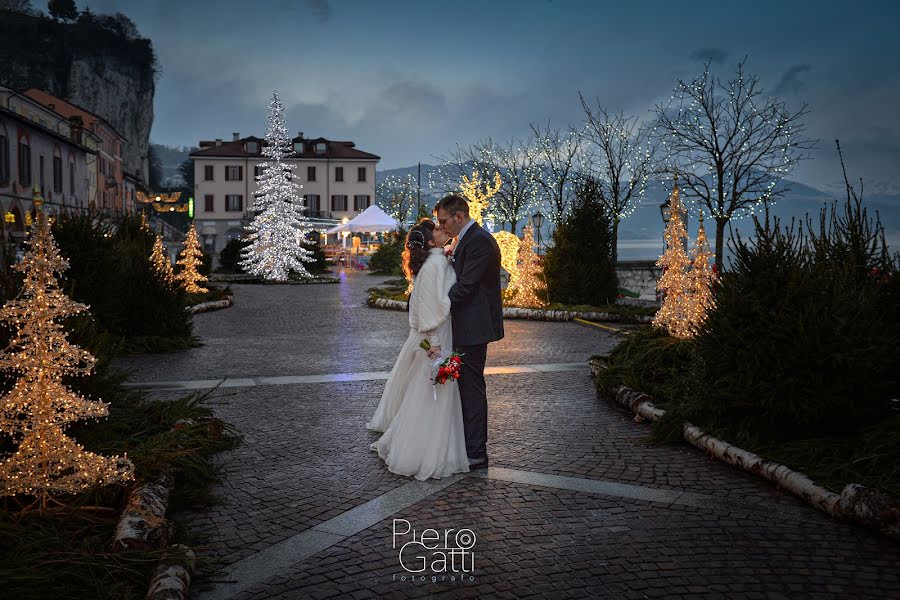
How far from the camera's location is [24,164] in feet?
120

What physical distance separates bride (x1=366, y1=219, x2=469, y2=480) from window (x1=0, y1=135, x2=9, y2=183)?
33.5 metres

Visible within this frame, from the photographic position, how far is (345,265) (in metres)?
49.7

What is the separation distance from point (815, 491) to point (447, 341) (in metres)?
2.88

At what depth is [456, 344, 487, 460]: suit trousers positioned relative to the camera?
6199 mm

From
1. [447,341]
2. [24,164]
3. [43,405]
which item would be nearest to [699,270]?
[447,341]

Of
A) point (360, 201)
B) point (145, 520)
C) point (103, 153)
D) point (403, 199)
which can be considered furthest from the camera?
point (360, 201)

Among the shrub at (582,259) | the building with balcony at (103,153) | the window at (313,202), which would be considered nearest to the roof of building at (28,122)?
the building with balcony at (103,153)

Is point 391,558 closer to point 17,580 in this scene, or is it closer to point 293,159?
point 17,580

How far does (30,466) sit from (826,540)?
15.9 ft

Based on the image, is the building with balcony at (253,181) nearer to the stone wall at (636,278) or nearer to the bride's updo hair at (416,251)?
the stone wall at (636,278)

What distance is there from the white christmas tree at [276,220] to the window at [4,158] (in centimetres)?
1089

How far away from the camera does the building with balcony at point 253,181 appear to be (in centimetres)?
7819

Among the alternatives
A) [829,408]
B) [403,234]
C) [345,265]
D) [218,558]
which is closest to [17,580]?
[218,558]

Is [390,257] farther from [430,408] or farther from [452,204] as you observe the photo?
[430,408]
